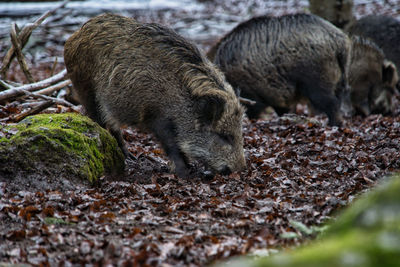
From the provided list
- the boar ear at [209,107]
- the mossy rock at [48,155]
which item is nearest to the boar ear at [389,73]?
the boar ear at [209,107]

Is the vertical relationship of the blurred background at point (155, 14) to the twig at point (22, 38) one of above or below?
below

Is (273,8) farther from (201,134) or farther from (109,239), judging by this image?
(109,239)

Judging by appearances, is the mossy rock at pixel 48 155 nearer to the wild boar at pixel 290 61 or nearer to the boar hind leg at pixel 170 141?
the boar hind leg at pixel 170 141

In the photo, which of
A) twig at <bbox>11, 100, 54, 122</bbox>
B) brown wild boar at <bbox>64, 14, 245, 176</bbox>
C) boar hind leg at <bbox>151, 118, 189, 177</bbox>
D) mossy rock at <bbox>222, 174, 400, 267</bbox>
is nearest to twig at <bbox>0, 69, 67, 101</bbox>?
twig at <bbox>11, 100, 54, 122</bbox>

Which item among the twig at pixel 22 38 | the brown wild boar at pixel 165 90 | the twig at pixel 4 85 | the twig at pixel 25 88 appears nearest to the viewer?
Answer: the brown wild boar at pixel 165 90

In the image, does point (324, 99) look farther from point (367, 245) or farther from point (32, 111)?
point (367, 245)

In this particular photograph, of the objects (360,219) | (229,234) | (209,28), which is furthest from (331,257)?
(209,28)

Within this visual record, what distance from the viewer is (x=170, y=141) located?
6.21 m

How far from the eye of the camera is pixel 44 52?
16.6m

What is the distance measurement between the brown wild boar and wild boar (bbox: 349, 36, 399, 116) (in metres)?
5.76

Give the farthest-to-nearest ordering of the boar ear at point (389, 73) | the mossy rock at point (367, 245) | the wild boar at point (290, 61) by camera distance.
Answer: the boar ear at point (389, 73) < the wild boar at point (290, 61) < the mossy rock at point (367, 245)

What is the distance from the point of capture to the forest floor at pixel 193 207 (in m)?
3.71

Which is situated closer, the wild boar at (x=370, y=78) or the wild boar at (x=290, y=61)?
the wild boar at (x=290, y=61)

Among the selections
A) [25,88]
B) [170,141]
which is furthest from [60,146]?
[25,88]
